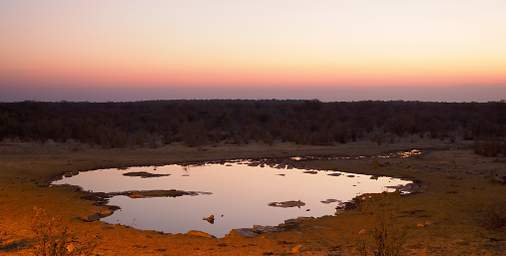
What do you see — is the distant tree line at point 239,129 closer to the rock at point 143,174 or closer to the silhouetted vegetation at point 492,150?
the silhouetted vegetation at point 492,150

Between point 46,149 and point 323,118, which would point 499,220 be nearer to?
point 46,149

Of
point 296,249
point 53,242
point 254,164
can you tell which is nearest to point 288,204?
point 296,249

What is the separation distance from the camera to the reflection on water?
1188 centimetres

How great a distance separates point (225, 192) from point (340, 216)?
4.62 metres

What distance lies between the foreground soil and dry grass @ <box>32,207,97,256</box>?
0.33 meters

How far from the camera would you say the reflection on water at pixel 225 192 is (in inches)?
468

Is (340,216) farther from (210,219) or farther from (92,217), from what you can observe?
(92,217)

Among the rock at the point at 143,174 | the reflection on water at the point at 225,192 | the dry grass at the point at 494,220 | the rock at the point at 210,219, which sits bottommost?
the rock at the point at 143,174

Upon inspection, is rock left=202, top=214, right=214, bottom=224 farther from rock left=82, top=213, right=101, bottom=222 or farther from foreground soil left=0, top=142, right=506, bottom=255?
rock left=82, top=213, right=101, bottom=222

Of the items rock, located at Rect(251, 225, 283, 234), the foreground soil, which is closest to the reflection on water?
rock, located at Rect(251, 225, 283, 234)

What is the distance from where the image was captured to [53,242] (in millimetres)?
6859

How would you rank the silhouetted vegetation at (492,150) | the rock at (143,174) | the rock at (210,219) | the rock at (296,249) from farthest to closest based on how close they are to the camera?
the silhouetted vegetation at (492,150)
the rock at (143,174)
the rock at (210,219)
the rock at (296,249)

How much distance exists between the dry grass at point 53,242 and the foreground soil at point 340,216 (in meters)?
0.33

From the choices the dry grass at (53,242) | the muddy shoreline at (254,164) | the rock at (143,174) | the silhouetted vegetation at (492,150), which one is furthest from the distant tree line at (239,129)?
the dry grass at (53,242)
